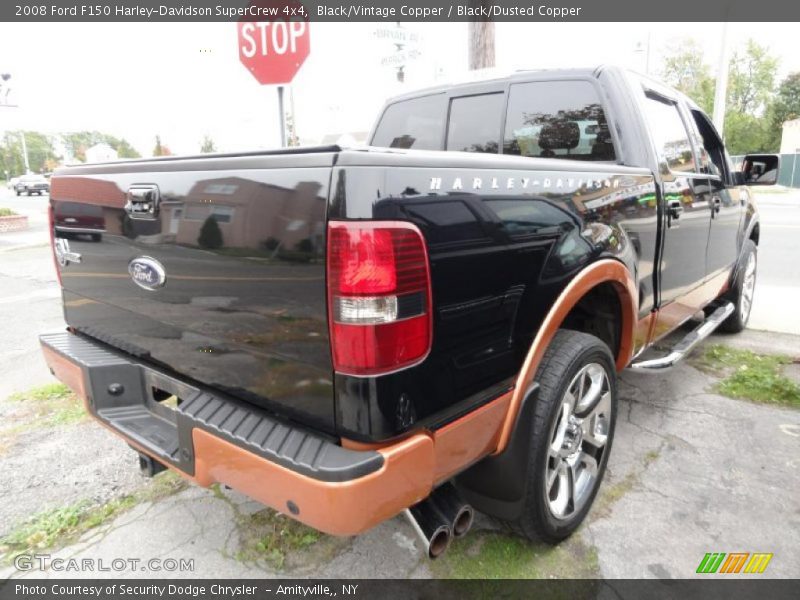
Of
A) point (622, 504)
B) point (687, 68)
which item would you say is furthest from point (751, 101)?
point (622, 504)

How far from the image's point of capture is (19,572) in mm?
2238

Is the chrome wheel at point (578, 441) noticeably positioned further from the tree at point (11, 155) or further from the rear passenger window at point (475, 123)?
the tree at point (11, 155)

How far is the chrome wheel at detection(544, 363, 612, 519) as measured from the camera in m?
2.24

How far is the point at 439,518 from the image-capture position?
177 cm

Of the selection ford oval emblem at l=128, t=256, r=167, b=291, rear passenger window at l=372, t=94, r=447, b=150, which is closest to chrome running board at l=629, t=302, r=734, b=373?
rear passenger window at l=372, t=94, r=447, b=150

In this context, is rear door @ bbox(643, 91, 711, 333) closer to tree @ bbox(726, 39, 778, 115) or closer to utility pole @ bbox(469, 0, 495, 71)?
utility pole @ bbox(469, 0, 495, 71)

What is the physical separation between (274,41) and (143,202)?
2.28m

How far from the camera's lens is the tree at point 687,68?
51.3 m

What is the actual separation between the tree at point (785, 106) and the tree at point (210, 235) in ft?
197

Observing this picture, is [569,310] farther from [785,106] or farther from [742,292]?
[785,106]

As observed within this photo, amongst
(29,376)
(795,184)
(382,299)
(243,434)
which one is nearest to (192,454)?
(243,434)

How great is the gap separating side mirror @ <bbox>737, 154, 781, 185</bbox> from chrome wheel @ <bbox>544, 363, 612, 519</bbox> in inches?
117

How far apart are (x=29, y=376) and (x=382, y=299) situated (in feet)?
13.6

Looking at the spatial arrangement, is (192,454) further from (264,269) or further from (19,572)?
(19,572)
